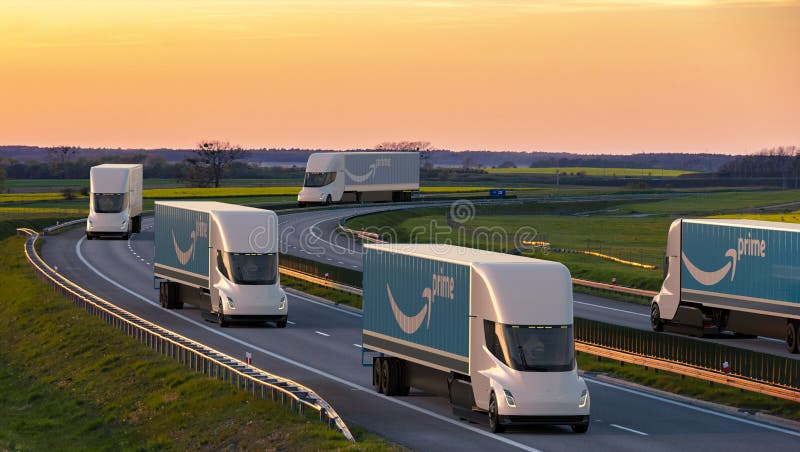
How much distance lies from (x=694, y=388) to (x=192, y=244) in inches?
844

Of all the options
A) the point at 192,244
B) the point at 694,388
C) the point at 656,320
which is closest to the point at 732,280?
the point at 656,320

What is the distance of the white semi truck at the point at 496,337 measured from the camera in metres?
26.4

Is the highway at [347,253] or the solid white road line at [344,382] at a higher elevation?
the solid white road line at [344,382]

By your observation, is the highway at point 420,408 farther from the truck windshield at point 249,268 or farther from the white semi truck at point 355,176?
the white semi truck at point 355,176

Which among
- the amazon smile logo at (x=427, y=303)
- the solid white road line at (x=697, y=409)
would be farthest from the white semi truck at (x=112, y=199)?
the amazon smile logo at (x=427, y=303)

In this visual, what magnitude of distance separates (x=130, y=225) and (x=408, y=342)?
58.5 m

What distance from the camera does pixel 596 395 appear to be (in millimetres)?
33500

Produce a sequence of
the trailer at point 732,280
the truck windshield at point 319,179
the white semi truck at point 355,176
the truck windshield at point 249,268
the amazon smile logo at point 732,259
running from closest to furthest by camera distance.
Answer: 1. the trailer at point 732,280
2. the amazon smile logo at point 732,259
3. the truck windshield at point 249,268
4. the white semi truck at point 355,176
5. the truck windshield at point 319,179

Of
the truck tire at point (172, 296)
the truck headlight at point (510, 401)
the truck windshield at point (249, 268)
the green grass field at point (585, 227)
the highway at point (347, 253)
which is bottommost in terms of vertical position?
the green grass field at point (585, 227)

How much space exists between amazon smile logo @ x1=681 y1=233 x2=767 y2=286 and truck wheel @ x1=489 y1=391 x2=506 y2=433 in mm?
16661

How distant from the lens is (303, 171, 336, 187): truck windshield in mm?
113625

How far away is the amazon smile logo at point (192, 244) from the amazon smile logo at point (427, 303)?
54.1 feet

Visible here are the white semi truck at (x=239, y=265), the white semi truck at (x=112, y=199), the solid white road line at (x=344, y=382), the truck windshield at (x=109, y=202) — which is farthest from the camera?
the truck windshield at (x=109, y=202)

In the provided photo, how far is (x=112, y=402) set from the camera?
3944 cm
